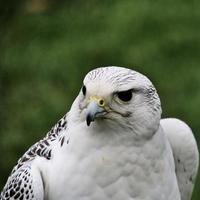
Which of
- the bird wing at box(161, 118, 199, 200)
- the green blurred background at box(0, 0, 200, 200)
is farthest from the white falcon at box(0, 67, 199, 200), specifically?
the green blurred background at box(0, 0, 200, 200)

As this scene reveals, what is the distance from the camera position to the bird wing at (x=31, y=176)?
500 centimetres

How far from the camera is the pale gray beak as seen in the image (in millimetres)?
4684

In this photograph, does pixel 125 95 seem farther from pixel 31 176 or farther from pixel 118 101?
pixel 31 176

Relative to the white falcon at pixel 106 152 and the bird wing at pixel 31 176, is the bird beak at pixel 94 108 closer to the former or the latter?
the white falcon at pixel 106 152

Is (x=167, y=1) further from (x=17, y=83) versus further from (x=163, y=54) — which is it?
(x=17, y=83)

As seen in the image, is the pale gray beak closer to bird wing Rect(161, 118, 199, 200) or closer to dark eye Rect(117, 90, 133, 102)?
dark eye Rect(117, 90, 133, 102)

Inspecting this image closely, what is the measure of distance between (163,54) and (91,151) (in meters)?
4.76

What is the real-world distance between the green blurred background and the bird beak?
136 inches

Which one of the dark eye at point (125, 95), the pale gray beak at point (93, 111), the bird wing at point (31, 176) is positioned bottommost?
the bird wing at point (31, 176)

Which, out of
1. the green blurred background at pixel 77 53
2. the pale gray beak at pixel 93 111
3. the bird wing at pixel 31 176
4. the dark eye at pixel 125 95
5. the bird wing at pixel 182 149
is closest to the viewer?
the pale gray beak at pixel 93 111

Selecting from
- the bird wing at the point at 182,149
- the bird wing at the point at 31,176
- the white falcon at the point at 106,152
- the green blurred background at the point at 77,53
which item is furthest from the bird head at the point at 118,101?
the green blurred background at the point at 77,53

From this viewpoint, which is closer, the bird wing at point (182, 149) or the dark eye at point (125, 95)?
the dark eye at point (125, 95)

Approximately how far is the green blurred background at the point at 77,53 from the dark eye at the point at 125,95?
3.36m

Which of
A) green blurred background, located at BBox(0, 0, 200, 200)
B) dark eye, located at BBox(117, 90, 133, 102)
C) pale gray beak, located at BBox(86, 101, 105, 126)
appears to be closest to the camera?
pale gray beak, located at BBox(86, 101, 105, 126)
